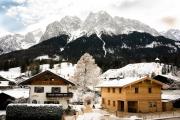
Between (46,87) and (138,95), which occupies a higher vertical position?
(46,87)

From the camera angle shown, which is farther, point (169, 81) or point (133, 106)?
point (169, 81)

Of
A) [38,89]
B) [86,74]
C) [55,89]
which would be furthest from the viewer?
[86,74]

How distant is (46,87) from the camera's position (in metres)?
62.3

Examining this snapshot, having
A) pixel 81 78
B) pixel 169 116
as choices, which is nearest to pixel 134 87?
pixel 169 116

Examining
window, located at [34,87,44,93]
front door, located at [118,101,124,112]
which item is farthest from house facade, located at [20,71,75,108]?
front door, located at [118,101,124,112]

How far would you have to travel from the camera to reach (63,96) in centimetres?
6047

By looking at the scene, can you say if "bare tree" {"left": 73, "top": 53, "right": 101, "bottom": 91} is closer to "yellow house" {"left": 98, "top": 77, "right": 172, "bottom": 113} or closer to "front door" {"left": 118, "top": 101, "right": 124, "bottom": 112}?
"front door" {"left": 118, "top": 101, "right": 124, "bottom": 112}

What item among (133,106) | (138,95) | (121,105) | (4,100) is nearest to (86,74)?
(121,105)

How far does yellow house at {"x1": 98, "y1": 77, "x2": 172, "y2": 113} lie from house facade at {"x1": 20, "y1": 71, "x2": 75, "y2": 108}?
8.92 metres

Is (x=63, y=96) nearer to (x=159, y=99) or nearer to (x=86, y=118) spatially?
(x=86, y=118)

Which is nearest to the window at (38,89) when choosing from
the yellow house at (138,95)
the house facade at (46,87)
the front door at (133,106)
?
the house facade at (46,87)

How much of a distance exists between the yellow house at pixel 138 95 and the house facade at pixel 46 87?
29.3 feet

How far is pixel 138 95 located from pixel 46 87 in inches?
676

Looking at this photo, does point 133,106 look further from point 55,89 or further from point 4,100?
point 4,100
